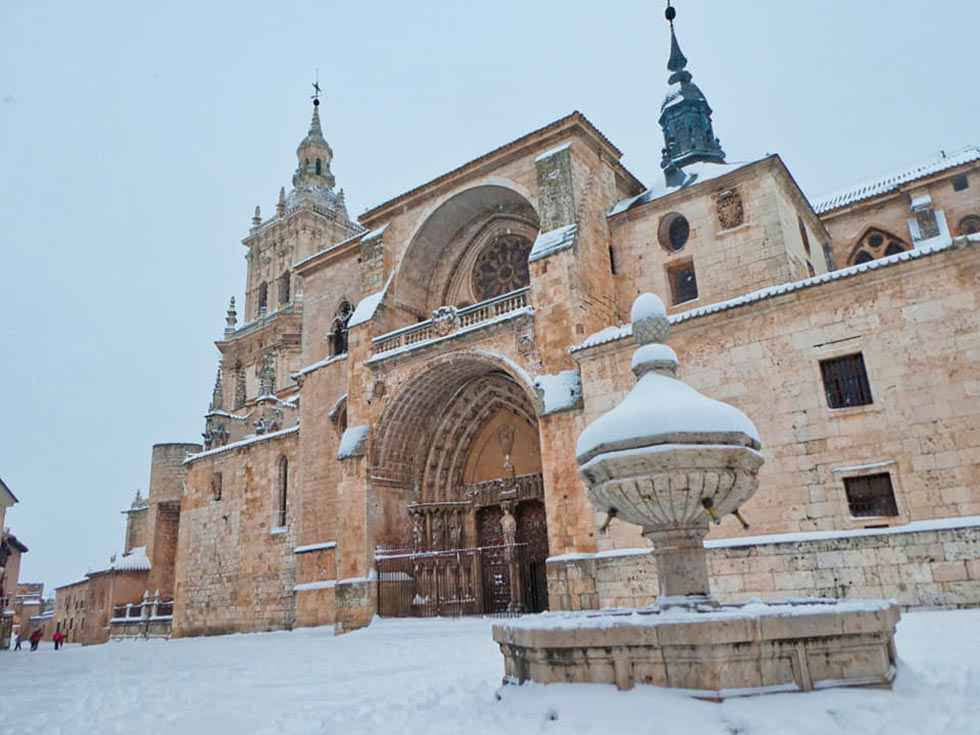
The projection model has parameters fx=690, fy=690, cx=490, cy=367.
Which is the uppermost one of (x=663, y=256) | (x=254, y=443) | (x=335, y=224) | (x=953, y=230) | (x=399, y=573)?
(x=335, y=224)

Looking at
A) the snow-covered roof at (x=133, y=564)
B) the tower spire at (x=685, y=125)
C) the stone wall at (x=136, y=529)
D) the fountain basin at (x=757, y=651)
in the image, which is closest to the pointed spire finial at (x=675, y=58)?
the tower spire at (x=685, y=125)

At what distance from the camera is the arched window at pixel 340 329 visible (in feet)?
67.1

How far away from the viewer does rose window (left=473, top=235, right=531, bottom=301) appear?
1775 cm

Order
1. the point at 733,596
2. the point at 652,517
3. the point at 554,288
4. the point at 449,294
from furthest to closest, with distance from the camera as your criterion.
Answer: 1. the point at 449,294
2. the point at 554,288
3. the point at 733,596
4. the point at 652,517

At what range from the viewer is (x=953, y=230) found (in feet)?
57.0

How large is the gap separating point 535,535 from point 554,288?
5.72 m

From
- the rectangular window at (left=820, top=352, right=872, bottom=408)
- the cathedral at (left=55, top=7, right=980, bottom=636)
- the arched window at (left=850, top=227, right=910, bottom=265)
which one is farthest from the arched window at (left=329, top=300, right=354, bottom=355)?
the arched window at (left=850, top=227, right=910, bottom=265)

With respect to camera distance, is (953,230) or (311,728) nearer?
(311,728)

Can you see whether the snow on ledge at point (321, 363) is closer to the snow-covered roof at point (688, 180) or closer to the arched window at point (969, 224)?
the snow-covered roof at point (688, 180)

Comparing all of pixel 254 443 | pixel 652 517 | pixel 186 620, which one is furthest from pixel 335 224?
pixel 652 517

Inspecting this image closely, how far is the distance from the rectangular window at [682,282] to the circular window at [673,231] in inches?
17.1

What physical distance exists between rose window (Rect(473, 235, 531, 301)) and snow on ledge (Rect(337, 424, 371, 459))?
473 centimetres

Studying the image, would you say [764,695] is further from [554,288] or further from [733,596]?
[554,288]

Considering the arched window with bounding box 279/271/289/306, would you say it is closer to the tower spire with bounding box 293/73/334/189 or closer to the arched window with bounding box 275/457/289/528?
the tower spire with bounding box 293/73/334/189
